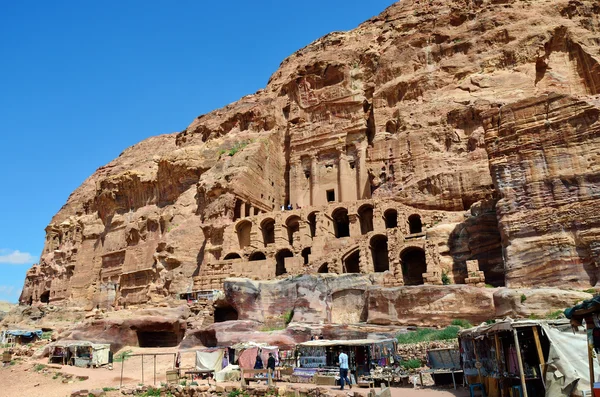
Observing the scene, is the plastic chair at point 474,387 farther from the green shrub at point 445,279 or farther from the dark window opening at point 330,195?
the dark window opening at point 330,195

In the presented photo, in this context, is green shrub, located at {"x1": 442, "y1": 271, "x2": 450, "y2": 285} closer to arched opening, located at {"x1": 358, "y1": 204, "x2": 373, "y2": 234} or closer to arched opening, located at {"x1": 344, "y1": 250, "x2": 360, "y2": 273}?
arched opening, located at {"x1": 344, "y1": 250, "x2": 360, "y2": 273}

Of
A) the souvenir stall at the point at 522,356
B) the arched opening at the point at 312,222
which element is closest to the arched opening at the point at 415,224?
the arched opening at the point at 312,222

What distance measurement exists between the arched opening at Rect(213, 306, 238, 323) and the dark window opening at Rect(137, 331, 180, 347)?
9.72 ft

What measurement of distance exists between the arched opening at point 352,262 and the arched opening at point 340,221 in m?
3.98

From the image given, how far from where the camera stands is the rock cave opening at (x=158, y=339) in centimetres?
3405

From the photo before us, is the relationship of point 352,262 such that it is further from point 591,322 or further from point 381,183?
point 591,322

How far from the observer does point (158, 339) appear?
115 feet

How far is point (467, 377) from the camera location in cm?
1606

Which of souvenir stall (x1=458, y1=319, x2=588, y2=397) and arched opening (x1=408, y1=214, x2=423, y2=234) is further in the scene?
arched opening (x1=408, y1=214, x2=423, y2=234)

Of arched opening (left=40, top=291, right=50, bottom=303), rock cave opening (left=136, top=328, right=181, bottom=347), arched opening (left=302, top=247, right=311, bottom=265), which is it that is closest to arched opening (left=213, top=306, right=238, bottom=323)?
rock cave opening (left=136, top=328, right=181, bottom=347)

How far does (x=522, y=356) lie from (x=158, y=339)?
2764cm

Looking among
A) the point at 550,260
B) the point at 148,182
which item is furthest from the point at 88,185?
the point at 550,260

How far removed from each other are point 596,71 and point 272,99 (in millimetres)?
31907

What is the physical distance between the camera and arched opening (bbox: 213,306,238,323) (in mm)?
34688
